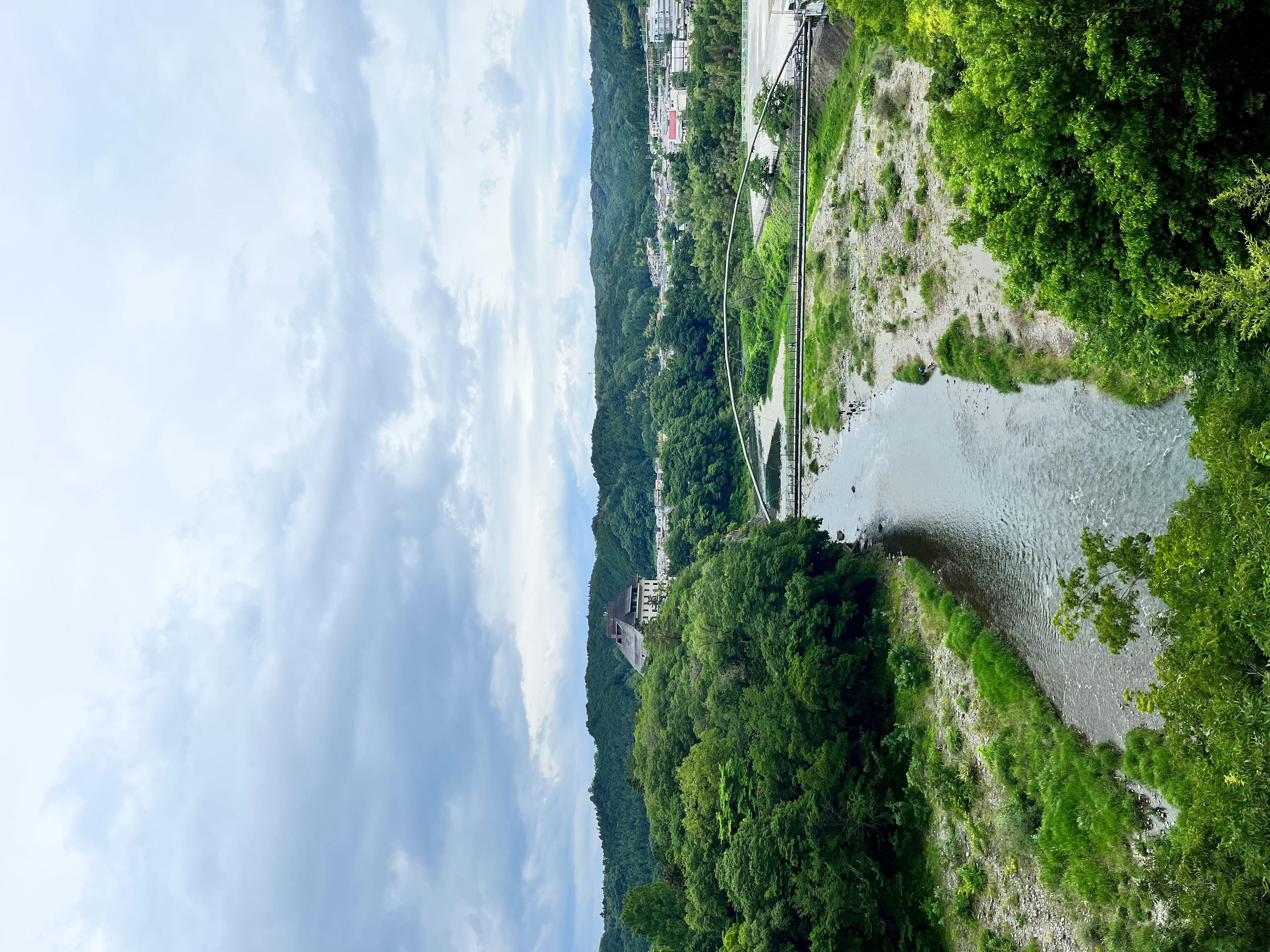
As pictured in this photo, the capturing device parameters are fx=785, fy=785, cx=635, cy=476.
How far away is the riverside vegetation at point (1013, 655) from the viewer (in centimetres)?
1602

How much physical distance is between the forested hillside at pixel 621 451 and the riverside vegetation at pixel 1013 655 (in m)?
44.6

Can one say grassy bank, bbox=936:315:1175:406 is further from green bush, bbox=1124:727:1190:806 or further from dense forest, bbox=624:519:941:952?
dense forest, bbox=624:519:941:952

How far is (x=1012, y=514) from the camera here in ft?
101

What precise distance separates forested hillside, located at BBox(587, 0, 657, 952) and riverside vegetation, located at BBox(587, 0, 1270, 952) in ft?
146

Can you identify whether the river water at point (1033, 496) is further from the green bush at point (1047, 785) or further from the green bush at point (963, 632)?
the green bush at point (1047, 785)

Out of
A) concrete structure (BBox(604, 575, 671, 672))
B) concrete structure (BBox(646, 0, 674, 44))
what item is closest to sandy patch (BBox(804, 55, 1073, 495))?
concrete structure (BBox(604, 575, 671, 672))

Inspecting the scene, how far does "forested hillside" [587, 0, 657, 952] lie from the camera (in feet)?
339

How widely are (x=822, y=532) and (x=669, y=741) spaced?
19.0 metres

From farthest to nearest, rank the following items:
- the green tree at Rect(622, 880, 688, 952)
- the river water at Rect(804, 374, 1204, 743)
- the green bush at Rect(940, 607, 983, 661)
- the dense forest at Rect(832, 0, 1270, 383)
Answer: the green tree at Rect(622, 880, 688, 952)
the green bush at Rect(940, 607, 983, 661)
the river water at Rect(804, 374, 1204, 743)
the dense forest at Rect(832, 0, 1270, 383)

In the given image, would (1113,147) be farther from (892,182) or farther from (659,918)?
(659,918)

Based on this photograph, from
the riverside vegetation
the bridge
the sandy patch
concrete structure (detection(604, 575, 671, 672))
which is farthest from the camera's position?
concrete structure (detection(604, 575, 671, 672))

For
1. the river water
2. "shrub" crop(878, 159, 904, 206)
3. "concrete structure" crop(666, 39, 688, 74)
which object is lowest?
the river water

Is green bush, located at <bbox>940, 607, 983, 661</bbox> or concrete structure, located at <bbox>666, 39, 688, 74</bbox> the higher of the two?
concrete structure, located at <bbox>666, 39, 688, 74</bbox>

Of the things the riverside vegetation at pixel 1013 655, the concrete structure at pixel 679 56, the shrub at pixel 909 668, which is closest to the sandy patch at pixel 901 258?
the riverside vegetation at pixel 1013 655
